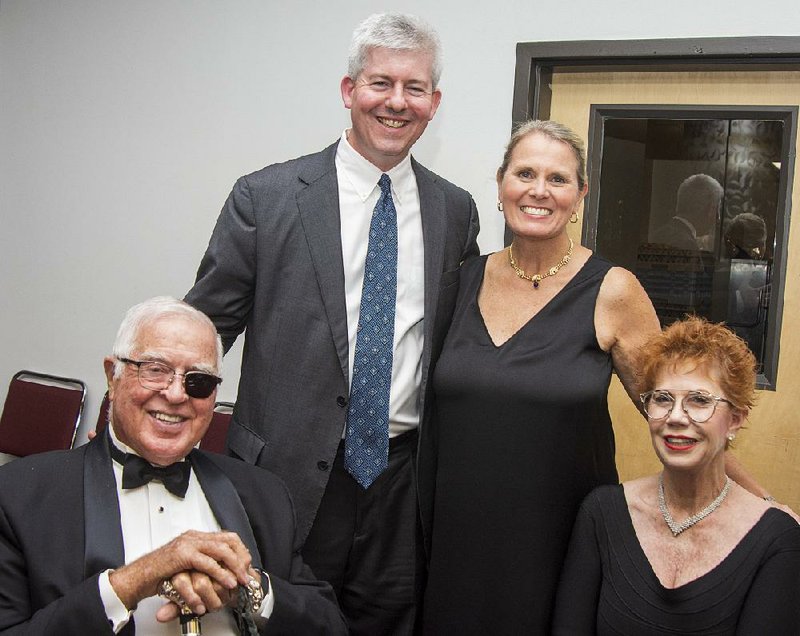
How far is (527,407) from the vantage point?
7.39ft

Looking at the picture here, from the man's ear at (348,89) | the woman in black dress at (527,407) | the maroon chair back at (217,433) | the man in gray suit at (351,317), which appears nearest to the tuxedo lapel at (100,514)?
the man in gray suit at (351,317)

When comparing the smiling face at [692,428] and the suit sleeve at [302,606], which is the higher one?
the smiling face at [692,428]

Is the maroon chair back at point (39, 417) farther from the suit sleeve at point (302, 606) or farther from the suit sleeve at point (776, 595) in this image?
the suit sleeve at point (776, 595)

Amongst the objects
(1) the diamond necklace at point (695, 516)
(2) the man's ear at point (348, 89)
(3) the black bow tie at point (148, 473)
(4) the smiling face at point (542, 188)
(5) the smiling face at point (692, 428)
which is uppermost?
(2) the man's ear at point (348, 89)

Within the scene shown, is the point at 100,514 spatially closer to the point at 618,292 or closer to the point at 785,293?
the point at 618,292

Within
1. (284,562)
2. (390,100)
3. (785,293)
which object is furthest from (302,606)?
(785,293)

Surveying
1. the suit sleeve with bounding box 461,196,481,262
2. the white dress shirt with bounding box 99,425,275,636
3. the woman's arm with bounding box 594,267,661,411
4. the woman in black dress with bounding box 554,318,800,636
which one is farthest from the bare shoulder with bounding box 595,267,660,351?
the white dress shirt with bounding box 99,425,275,636

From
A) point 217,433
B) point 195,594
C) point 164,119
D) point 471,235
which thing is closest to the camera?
point 195,594

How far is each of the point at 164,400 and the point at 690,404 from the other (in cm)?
109

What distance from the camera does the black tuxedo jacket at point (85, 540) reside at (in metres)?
1.78

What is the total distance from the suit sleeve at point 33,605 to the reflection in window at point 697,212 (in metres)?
2.14

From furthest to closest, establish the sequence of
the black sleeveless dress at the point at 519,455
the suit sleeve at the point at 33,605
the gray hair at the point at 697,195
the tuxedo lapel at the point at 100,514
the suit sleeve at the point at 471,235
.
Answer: the gray hair at the point at 697,195, the suit sleeve at the point at 471,235, the black sleeveless dress at the point at 519,455, the tuxedo lapel at the point at 100,514, the suit sleeve at the point at 33,605

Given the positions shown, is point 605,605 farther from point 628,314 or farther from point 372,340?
point 372,340

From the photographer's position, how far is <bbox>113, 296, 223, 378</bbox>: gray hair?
201 centimetres
